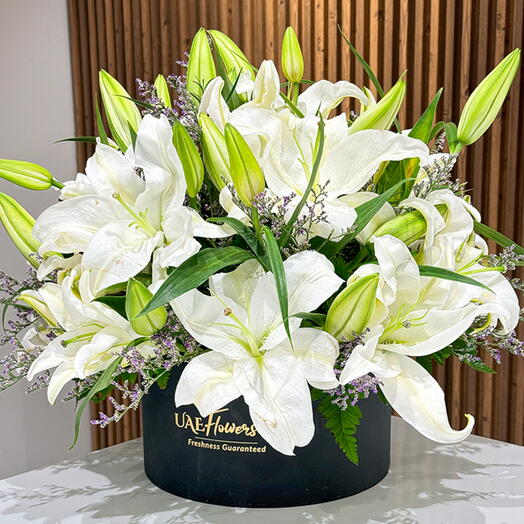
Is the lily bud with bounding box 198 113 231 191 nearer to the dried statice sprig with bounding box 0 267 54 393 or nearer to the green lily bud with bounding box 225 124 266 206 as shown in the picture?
the green lily bud with bounding box 225 124 266 206

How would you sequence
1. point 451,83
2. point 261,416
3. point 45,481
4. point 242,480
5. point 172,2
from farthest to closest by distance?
1. point 172,2
2. point 451,83
3. point 45,481
4. point 242,480
5. point 261,416

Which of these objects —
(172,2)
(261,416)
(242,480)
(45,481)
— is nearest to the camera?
(261,416)

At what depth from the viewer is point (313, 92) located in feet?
2.70

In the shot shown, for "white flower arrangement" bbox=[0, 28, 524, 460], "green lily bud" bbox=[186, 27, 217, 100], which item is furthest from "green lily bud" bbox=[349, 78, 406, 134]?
"green lily bud" bbox=[186, 27, 217, 100]

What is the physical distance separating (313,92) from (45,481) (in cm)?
56

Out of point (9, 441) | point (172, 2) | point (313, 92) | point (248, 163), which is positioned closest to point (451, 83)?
point (172, 2)

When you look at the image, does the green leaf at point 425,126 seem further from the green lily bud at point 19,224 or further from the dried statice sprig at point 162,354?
the green lily bud at point 19,224

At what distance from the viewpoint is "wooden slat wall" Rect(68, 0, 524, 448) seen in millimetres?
1949

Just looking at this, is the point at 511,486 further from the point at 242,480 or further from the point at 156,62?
the point at 156,62

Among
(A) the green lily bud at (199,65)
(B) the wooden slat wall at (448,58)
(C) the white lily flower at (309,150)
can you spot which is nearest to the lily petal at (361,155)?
(C) the white lily flower at (309,150)

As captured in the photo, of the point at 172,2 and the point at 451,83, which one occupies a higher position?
the point at 172,2

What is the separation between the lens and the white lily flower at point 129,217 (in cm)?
69

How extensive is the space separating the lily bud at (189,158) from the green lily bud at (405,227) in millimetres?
180

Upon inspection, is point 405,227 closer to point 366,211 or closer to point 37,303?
point 366,211
